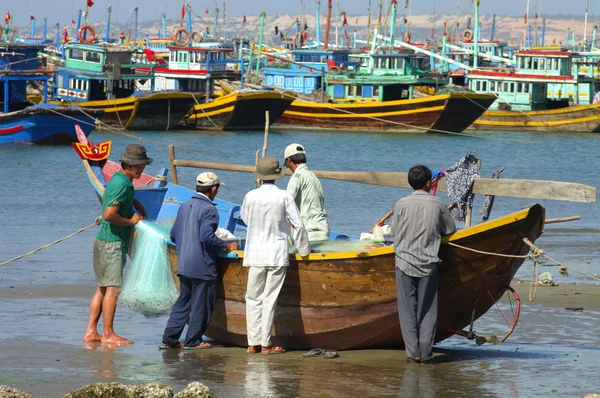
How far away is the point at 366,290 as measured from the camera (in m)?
7.31

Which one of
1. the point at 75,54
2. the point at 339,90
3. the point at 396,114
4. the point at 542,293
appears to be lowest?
the point at 542,293

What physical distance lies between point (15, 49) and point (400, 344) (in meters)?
34.3

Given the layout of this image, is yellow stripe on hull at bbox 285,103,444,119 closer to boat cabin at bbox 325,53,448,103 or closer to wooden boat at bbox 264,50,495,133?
wooden boat at bbox 264,50,495,133

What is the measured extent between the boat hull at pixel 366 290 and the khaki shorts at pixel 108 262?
2.48 feet

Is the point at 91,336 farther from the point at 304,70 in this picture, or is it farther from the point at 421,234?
the point at 304,70

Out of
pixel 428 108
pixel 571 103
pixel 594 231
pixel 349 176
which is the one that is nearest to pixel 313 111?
pixel 428 108

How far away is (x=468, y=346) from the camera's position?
8.15m

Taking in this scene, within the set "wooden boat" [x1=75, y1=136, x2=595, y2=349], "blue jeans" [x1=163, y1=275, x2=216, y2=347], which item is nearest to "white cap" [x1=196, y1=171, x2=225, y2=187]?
"wooden boat" [x1=75, y1=136, x2=595, y2=349]

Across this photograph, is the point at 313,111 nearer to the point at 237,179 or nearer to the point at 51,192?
the point at 237,179

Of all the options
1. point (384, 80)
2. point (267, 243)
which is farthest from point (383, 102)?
point (267, 243)

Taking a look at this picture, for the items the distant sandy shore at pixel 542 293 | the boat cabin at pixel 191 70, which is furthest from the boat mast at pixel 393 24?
the distant sandy shore at pixel 542 293

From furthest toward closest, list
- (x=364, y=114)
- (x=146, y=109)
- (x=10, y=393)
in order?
(x=364, y=114)
(x=146, y=109)
(x=10, y=393)

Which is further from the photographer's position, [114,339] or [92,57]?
[92,57]

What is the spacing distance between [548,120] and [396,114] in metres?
8.27
